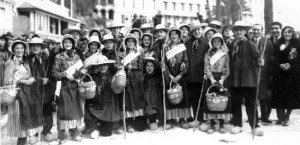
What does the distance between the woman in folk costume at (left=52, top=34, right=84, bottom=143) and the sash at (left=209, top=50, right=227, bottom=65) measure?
2.47 metres

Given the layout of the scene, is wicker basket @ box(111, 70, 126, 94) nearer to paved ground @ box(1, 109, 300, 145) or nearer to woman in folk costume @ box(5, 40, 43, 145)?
paved ground @ box(1, 109, 300, 145)

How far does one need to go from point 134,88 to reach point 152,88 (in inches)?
16.2

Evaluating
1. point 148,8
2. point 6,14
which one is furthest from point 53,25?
point 148,8

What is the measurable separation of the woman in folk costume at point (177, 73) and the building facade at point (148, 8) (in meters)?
34.9

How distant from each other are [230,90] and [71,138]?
3.12 metres

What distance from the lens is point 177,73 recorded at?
22.3 ft

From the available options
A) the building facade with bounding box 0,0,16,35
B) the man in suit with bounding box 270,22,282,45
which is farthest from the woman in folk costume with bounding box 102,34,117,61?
the building facade with bounding box 0,0,16,35

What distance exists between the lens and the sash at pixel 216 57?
21.0 feet

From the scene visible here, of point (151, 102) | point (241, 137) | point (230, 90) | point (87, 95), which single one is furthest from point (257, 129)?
point (87, 95)

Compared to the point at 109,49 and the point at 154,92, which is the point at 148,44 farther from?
the point at 154,92

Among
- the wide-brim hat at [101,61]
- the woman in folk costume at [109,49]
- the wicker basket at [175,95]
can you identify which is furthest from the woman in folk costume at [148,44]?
the wide-brim hat at [101,61]

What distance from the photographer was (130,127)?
6691 millimetres

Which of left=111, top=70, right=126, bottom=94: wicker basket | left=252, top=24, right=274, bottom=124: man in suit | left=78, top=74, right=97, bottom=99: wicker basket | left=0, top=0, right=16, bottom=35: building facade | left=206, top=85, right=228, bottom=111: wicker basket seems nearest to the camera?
left=78, top=74, right=97, bottom=99: wicker basket

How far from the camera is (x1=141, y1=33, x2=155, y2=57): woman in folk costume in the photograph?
6.99 meters
